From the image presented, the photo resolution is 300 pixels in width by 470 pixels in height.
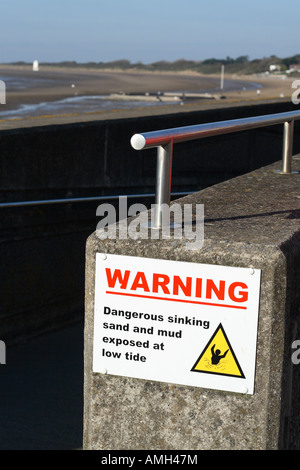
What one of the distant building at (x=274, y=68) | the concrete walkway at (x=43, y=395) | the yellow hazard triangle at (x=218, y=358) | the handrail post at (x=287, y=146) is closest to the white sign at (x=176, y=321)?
the yellow hazard triangle at (x=218, y=358)

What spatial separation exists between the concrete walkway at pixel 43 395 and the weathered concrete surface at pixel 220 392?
8.13 feet

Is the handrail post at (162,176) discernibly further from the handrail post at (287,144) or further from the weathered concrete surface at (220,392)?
the handrail post at (287,144)

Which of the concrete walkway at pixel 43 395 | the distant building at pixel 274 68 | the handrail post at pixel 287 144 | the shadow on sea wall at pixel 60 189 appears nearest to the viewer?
the handrail post at pixel 287 144

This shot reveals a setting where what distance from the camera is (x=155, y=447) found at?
9.43 ft

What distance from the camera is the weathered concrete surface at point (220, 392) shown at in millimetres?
2688

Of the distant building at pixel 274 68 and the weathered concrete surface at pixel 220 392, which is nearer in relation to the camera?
the weathered concrete surface at pixel 220 392

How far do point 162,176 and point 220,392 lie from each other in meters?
0.85

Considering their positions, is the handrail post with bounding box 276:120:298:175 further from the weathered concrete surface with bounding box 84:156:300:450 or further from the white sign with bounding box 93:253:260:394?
the white sign with bounding box 93:253:260:394

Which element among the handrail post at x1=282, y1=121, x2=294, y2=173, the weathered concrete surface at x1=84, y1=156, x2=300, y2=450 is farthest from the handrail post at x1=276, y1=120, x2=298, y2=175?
the weathered concrete surface at x1=84, y1=156, x2=300, y2=450

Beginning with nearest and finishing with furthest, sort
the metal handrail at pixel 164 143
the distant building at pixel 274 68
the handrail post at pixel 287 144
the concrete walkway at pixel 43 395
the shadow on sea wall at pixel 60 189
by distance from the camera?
the metal handrail at pixel 164 143, the handrail post at pixel 287 144, the concrete walkway at pixel 43 395, the shadow on sea wall at pixel 60 189, the distant building at pixel 274 68

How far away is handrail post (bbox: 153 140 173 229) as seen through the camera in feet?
9.90

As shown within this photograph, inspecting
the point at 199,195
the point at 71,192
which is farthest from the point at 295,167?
the point at 71,192
